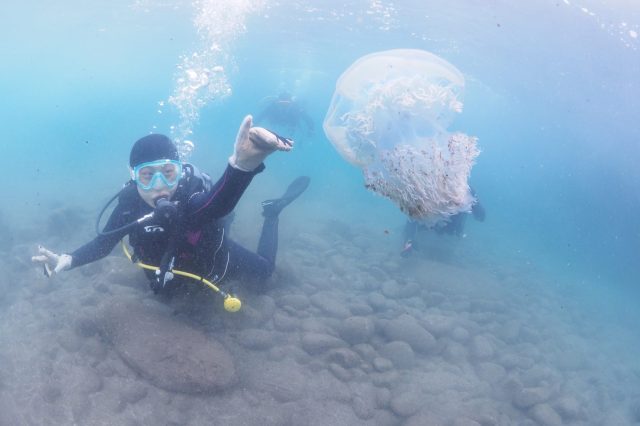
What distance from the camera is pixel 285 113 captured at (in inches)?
757

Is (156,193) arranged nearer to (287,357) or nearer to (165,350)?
(165,350)

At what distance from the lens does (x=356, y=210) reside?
2234cm

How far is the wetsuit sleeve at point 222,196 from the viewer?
316 cm

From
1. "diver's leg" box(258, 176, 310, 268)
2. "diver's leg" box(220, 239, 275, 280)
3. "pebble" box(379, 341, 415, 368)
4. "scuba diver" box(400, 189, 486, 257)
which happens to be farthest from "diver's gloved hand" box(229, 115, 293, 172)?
"scuba diver" box(400, 189, 486, 257)

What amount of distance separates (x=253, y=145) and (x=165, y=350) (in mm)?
3459

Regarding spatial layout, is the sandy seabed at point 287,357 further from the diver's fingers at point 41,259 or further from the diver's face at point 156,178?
the diver's face at point 156,178

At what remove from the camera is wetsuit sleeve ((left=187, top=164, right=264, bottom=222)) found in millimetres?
3158

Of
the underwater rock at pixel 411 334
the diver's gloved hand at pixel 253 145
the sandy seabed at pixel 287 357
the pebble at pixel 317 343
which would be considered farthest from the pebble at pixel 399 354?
the diver's gloved hand at pixel 253 145

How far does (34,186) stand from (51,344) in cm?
1744

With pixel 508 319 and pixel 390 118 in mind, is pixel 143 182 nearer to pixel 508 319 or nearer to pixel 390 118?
pixel 390 118

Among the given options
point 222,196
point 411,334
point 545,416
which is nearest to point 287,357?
point 411,334

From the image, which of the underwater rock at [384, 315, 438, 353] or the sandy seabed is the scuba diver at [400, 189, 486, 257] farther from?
the underwater rock at [384, 315, 438, 353]

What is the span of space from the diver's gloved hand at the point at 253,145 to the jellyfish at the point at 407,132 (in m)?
1.54

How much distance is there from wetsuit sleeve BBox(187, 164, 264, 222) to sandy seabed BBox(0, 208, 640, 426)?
2.33 m
